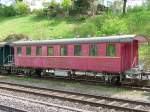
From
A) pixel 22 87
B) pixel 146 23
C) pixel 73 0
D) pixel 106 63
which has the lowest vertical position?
pixel 22 87

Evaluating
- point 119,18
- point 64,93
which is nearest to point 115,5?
point 119,18

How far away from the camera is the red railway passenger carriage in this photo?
21.7 metres

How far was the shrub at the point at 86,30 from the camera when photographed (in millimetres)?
40622

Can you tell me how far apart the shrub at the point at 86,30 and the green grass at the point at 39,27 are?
964mm

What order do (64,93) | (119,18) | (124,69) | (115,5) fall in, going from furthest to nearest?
(115,5)
(119,18)
(124,69)
(64,93)

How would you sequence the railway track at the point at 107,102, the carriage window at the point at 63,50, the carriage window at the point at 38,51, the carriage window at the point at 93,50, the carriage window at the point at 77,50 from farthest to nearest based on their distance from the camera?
1. the carriage window at the point at 38,51
2. the carriage window at the point at 63,50
3. the carriage window at the point at 77,50
4. the carriage window at the point at 93,50
5. the railway track at the point at 107,102

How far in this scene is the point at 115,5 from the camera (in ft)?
176

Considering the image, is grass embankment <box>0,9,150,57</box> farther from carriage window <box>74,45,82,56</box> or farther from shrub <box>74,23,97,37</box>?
carriage window <box>74,45,82,56</box>

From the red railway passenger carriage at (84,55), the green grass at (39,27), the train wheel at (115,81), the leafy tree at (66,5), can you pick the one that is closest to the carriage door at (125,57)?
the red railway passenger carriage at (84,55)

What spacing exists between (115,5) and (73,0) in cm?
671

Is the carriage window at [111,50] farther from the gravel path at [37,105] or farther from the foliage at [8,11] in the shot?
the foliage at [8,11]

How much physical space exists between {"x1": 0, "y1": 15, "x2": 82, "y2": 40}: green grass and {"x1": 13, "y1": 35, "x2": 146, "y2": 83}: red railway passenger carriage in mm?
14068

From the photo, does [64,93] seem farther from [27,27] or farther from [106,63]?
[27,27]

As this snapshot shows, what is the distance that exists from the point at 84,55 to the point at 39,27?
90.8 feet
